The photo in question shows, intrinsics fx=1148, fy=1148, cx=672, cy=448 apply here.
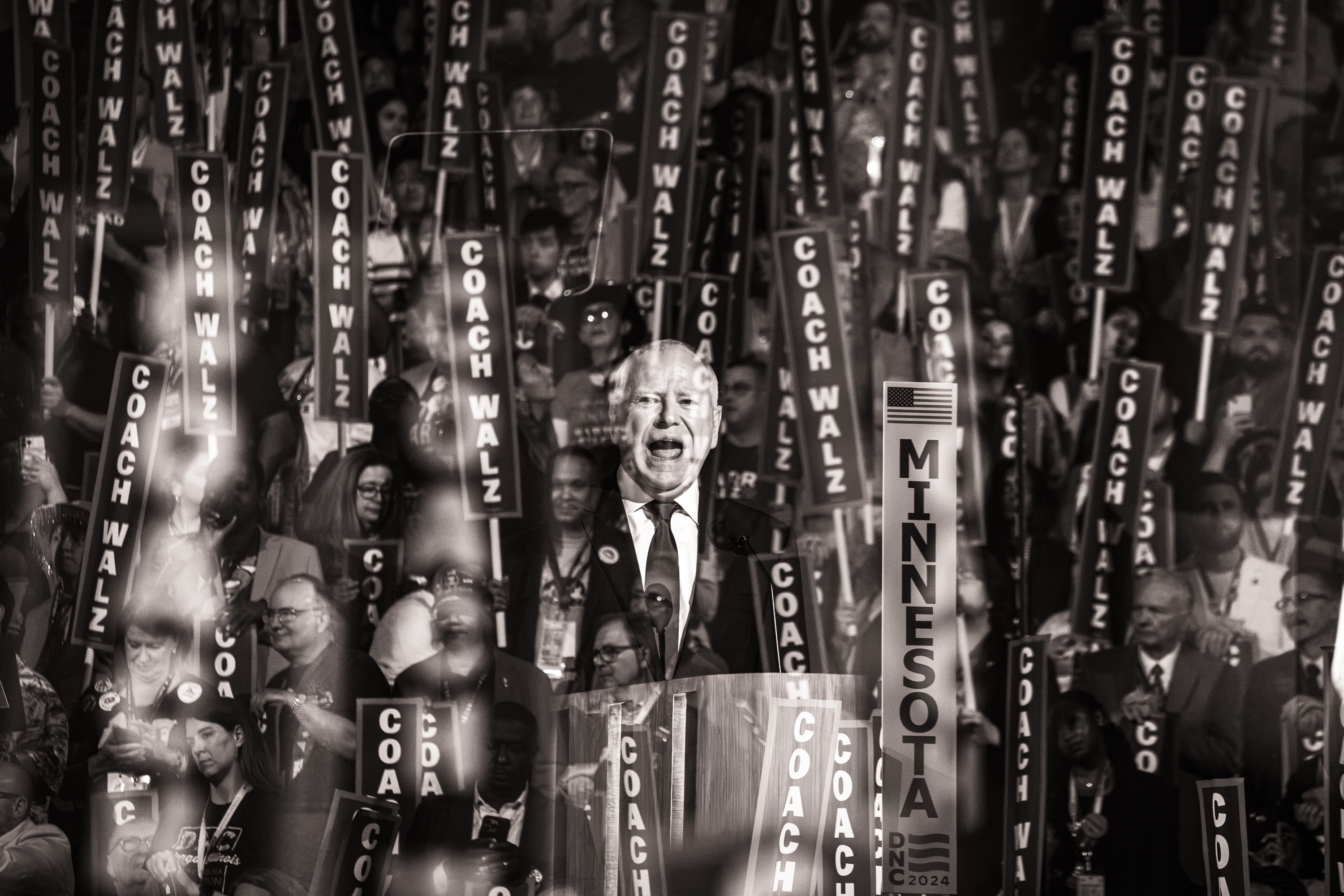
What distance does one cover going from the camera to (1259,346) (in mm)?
2217

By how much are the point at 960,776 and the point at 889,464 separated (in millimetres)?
910

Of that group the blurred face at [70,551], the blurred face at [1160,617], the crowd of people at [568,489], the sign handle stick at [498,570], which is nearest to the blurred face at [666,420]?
the crowd of people at [568,489]

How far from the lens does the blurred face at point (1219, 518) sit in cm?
217

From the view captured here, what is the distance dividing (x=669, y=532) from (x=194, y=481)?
105 cm

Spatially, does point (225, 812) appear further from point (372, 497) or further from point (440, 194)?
point (440, 194)

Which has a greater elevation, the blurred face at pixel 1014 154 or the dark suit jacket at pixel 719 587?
the blurred face at pixel 1014 154

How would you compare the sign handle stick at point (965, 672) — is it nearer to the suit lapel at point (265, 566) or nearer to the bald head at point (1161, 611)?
the bald head at point (1161, 611)

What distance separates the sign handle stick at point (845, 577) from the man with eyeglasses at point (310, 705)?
861mm

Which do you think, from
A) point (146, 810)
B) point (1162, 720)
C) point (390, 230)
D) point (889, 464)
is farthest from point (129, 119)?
point (1162, 720)

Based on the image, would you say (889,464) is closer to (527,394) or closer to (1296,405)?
(527,394)

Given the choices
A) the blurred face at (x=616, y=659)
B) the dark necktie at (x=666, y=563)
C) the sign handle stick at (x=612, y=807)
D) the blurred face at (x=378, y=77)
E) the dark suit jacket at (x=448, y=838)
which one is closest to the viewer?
the sign handle stick at (x=612, y=807)

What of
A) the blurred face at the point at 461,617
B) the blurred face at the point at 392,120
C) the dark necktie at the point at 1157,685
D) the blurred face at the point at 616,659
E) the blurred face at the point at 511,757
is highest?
the blurred face at the point at 392,120

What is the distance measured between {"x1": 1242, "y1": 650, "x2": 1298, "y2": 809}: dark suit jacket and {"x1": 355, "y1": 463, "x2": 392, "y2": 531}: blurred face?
1645 millimetres

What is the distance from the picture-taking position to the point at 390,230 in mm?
2188
